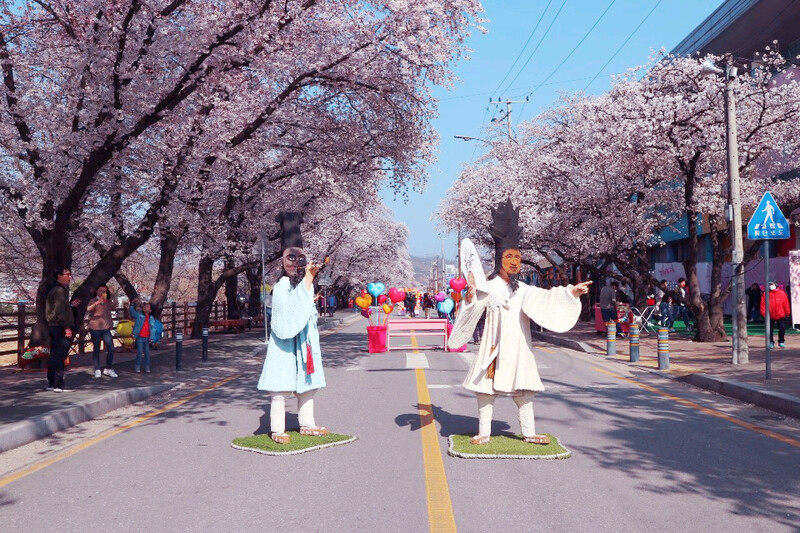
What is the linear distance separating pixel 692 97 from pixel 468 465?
16376mm

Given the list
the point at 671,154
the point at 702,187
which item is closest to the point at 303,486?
the point at 671,154

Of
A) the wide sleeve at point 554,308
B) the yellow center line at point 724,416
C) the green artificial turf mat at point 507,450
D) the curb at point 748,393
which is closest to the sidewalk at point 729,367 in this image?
the curb at point 748,393

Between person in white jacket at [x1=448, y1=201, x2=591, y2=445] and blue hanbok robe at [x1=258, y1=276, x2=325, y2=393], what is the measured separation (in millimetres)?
1436

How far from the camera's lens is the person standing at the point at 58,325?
11.8 metres

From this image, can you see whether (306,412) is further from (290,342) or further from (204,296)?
(204,296)

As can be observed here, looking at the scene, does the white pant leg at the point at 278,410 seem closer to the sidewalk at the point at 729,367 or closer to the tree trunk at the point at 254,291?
the sidewalk at the point at 729,367

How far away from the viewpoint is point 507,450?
278 inches

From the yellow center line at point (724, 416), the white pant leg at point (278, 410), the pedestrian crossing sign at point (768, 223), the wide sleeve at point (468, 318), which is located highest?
the pedestrian crossing sign at point (768, 223)

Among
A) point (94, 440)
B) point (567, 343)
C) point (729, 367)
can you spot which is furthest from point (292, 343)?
point (567, 343)

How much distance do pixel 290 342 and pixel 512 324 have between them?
7.27 feet

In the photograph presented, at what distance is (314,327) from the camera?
786 centimetres

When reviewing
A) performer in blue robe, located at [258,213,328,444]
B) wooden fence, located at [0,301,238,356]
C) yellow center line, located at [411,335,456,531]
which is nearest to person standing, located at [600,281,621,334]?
wooden fence, located at [0,301,238,356]

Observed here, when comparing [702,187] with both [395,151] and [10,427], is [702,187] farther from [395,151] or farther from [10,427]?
[10,427]

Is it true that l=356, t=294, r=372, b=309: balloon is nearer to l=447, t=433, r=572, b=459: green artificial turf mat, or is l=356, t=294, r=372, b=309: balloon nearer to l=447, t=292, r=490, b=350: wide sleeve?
l=447, t=292, r=490, b=350: wide sleeve
